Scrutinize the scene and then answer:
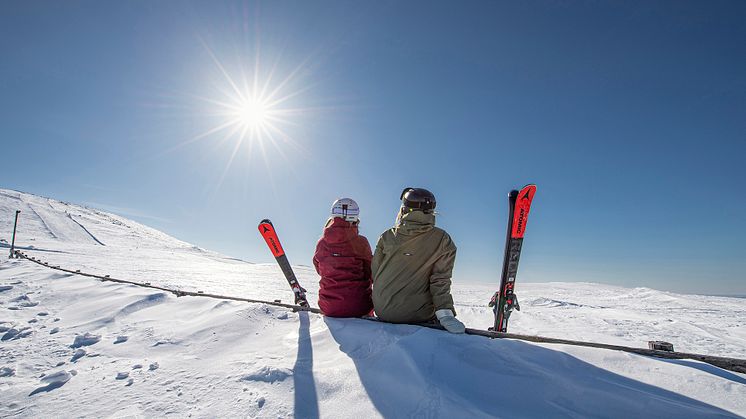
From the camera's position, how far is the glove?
2742 mm

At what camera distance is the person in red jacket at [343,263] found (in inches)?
146

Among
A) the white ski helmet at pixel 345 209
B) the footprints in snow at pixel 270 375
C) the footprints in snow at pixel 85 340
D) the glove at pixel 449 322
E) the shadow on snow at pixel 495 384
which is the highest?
the white ski helmet at pixel 345 209

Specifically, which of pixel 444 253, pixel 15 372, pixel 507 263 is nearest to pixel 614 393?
pixel 444 253

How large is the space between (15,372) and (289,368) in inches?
84.4

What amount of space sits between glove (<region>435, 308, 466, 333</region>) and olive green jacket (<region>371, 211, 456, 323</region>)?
0.07 meters

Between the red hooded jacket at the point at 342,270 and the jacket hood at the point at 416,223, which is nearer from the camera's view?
the jacket hood at the point at 416,223

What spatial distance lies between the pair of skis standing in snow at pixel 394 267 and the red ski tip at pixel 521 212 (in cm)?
197

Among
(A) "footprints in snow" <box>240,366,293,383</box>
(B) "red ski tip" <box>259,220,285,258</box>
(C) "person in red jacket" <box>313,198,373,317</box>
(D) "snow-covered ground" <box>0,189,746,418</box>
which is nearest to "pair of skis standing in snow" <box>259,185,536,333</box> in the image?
(C) "person in red jacket" <box>313,198,373,317</box>

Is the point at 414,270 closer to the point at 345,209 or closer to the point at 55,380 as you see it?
the point at 345,209

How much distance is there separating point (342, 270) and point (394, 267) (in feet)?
2.65

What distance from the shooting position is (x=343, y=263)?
3.72 metres

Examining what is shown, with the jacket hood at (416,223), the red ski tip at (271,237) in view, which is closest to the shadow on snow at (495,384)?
the jacket hood at (416,223)

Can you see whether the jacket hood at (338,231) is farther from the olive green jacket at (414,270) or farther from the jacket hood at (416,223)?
the jacket hood at (416,223)

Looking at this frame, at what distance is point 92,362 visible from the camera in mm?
2463
